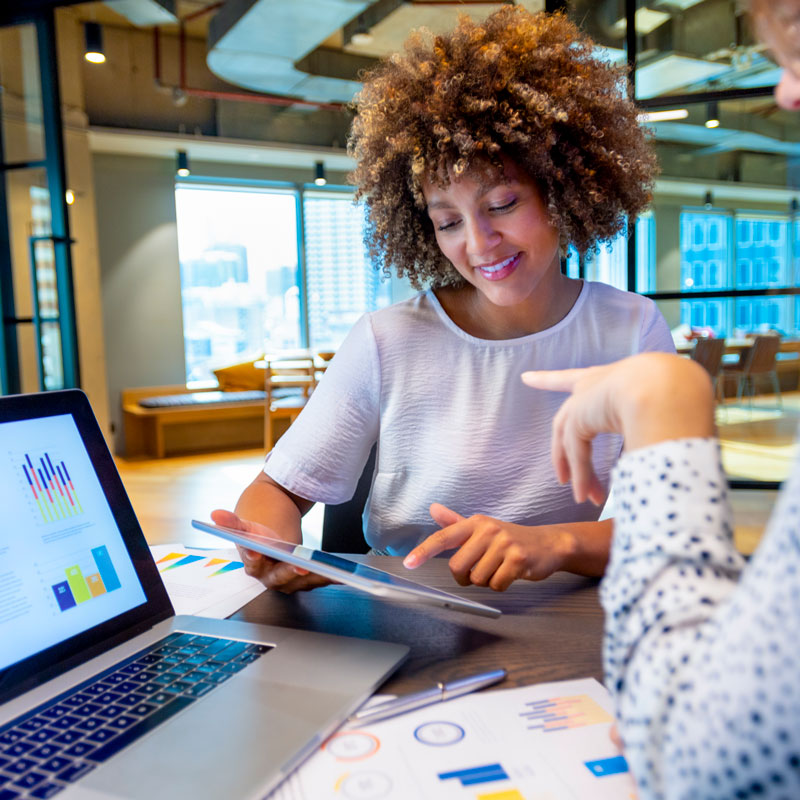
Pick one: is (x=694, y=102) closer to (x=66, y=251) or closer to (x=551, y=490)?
(x=551, y=490)

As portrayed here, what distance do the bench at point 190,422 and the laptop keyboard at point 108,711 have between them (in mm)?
5976

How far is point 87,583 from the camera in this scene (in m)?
0.72

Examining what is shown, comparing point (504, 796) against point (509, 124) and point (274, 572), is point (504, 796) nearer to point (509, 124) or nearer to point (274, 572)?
point (274, 572)

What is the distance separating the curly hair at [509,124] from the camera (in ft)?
3.67

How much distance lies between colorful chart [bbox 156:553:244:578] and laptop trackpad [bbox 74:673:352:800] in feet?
1.42

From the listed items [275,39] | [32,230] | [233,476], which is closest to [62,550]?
[32,230]

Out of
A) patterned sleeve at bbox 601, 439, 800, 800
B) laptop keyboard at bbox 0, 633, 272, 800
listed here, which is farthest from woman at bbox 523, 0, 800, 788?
laptop keyboard at bbox 0, 633, 272, 800

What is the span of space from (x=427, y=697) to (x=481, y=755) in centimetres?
9

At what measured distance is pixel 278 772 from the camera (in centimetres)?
50

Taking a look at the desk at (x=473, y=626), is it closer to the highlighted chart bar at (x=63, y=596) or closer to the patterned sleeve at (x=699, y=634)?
the highlighted chart bar at (x=63, y=596)

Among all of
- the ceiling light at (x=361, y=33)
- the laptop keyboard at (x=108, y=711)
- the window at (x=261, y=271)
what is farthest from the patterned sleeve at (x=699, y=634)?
the window at (x=261, y=271)

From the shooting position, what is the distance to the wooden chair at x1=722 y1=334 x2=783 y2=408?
249cm

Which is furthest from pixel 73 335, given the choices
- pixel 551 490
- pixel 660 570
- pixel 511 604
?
pixel 660 570

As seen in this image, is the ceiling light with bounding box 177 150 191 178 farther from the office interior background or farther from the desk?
the desk
